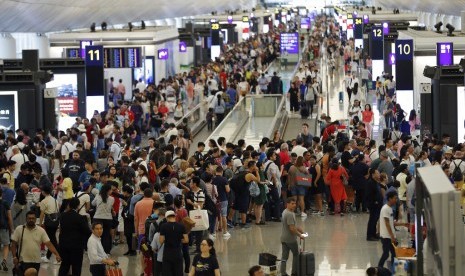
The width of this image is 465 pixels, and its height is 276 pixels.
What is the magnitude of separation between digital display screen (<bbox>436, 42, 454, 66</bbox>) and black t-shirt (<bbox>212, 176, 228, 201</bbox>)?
45.6 feet

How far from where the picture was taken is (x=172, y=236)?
47.5 ft

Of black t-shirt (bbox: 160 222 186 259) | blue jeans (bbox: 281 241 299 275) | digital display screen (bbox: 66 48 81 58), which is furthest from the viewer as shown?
digital display screen (bbox: 66 48 81 58)

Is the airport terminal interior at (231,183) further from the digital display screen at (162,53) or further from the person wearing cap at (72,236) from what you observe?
the digital display screen at (162,53)

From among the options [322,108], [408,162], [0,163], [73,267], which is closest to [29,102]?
[0,163]

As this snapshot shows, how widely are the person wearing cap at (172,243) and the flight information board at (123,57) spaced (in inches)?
1016

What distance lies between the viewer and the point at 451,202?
8.90m

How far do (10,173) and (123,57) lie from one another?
71.4 feet

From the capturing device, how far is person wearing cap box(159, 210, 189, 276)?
14453 millimetres

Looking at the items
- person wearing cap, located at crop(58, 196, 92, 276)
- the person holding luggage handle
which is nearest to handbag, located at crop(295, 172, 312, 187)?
the person holding luggage handle

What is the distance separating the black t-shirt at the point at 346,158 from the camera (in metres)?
21.8

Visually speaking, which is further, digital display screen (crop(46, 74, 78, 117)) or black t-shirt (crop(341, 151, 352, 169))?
digital display screen (crop(46, 74, 78, 117))

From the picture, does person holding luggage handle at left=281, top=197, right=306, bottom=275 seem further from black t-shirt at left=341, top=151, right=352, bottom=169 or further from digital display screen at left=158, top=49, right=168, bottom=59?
digital display screen at left=158, top=49, right=168, bottom=59

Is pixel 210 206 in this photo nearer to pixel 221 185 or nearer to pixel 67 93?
pixel 221 185

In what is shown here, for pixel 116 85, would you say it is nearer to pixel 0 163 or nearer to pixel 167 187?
pixel 0 163
